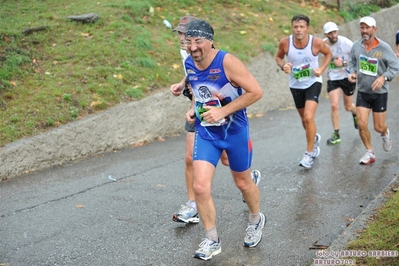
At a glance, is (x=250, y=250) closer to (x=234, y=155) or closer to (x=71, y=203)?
(x=234, y=155)

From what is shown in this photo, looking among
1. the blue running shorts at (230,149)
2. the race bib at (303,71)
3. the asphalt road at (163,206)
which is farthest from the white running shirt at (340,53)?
the blue running shorts at (230,149)

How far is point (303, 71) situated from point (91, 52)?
14.4 feet

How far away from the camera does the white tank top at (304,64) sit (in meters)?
9.02

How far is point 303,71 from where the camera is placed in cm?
902

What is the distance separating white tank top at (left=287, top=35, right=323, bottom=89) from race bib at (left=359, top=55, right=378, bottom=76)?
623 millimetres

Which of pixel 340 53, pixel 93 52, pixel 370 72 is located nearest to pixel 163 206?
pixel 370 72

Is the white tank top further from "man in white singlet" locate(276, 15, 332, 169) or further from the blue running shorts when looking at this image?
the blue running shorts

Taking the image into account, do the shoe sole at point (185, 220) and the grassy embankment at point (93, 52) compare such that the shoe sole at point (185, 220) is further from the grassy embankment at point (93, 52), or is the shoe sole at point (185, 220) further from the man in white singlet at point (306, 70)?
the man in white singlet at point (306, 70)

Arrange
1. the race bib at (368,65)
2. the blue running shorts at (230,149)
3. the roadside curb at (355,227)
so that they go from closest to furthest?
the roadside curb at (355,227) < the blue running shorts at (230,149) < the race bib at (368,65)

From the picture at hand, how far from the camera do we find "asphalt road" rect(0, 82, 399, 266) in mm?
5703

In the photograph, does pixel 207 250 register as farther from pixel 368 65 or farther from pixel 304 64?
pixel 368 65

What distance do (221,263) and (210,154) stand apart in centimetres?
94

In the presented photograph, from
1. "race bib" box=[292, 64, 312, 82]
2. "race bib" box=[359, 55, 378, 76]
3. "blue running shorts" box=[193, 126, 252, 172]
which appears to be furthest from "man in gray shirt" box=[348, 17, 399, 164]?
"blue running shorts" box=[193, 126, 252, 172]

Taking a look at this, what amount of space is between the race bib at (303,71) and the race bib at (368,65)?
0.73 m
